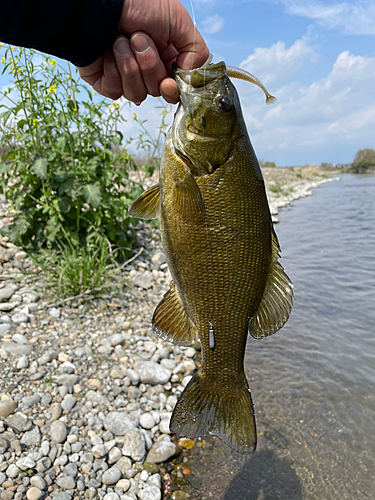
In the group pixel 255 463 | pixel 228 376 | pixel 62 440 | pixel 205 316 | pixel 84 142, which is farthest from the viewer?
pixel 84 142

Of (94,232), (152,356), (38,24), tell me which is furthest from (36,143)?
(38,24)

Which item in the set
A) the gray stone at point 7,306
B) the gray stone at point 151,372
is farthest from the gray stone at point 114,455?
the gray stone at point 7,306

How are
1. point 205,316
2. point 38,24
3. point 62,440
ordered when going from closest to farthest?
point 38,24 < point 205,316 < point 62,440

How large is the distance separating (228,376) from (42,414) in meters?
2.25

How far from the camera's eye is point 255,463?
12.9 feet

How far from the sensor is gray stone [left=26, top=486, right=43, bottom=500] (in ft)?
9.77

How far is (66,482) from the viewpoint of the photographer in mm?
3182

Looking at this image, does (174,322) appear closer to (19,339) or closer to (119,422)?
(119,422)

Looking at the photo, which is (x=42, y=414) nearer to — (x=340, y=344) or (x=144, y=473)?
(x=144, y=473)

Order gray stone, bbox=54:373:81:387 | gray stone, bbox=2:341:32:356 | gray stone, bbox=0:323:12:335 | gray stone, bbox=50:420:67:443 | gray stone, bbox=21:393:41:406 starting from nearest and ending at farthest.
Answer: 1. gray stone, bbox=50:420:67:443
2. gray stone, bbox=21:393:41:406
3. gray stone, bbox=54:373:81:387
4. gray stone, bbox=2:341:32:356
5. gray stone, bbox=0:323:12:335

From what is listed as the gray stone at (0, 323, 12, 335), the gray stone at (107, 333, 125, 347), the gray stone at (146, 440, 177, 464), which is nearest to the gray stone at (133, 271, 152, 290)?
the gray stone at (107, 333, 125, 347)

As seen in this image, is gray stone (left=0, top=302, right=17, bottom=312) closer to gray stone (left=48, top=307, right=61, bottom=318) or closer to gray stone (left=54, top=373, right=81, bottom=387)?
gray stone (left=48, top=307, right=61, bottom=318)

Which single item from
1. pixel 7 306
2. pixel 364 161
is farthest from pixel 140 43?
pixel 364 161

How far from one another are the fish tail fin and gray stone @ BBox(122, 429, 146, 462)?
5.31ft
